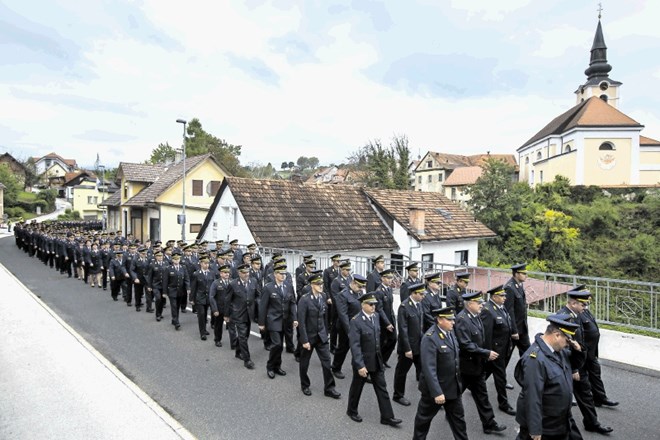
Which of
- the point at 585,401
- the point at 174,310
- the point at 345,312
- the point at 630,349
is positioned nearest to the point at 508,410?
the point at 585,401

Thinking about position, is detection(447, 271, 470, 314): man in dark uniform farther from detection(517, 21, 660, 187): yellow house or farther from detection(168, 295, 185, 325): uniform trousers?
detection(517, 21, 660, 187): yellow house

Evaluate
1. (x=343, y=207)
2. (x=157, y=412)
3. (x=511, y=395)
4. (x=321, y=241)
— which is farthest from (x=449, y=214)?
(x=157, y=412)

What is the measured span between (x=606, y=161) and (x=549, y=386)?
52.1 meters

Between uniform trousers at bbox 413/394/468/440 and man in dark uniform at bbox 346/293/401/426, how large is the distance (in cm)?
86

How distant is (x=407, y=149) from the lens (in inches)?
1869

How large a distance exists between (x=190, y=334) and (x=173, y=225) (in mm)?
23100

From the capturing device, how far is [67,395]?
6.67 meters

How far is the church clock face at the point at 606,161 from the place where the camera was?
156 feet

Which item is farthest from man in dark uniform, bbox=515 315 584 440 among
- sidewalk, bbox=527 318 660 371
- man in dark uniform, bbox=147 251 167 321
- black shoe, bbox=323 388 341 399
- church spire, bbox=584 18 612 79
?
church spire, bbox=584 18 612 79

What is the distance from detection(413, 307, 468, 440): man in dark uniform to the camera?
193 inches

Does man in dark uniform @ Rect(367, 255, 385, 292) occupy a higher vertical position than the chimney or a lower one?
lower

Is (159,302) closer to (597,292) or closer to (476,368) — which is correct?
(476,368)

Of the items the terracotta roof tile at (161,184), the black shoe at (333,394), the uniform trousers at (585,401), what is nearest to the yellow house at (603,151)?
the terracotta roof tile at (161,184)

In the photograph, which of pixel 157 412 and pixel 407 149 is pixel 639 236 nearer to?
pixel 407 149
